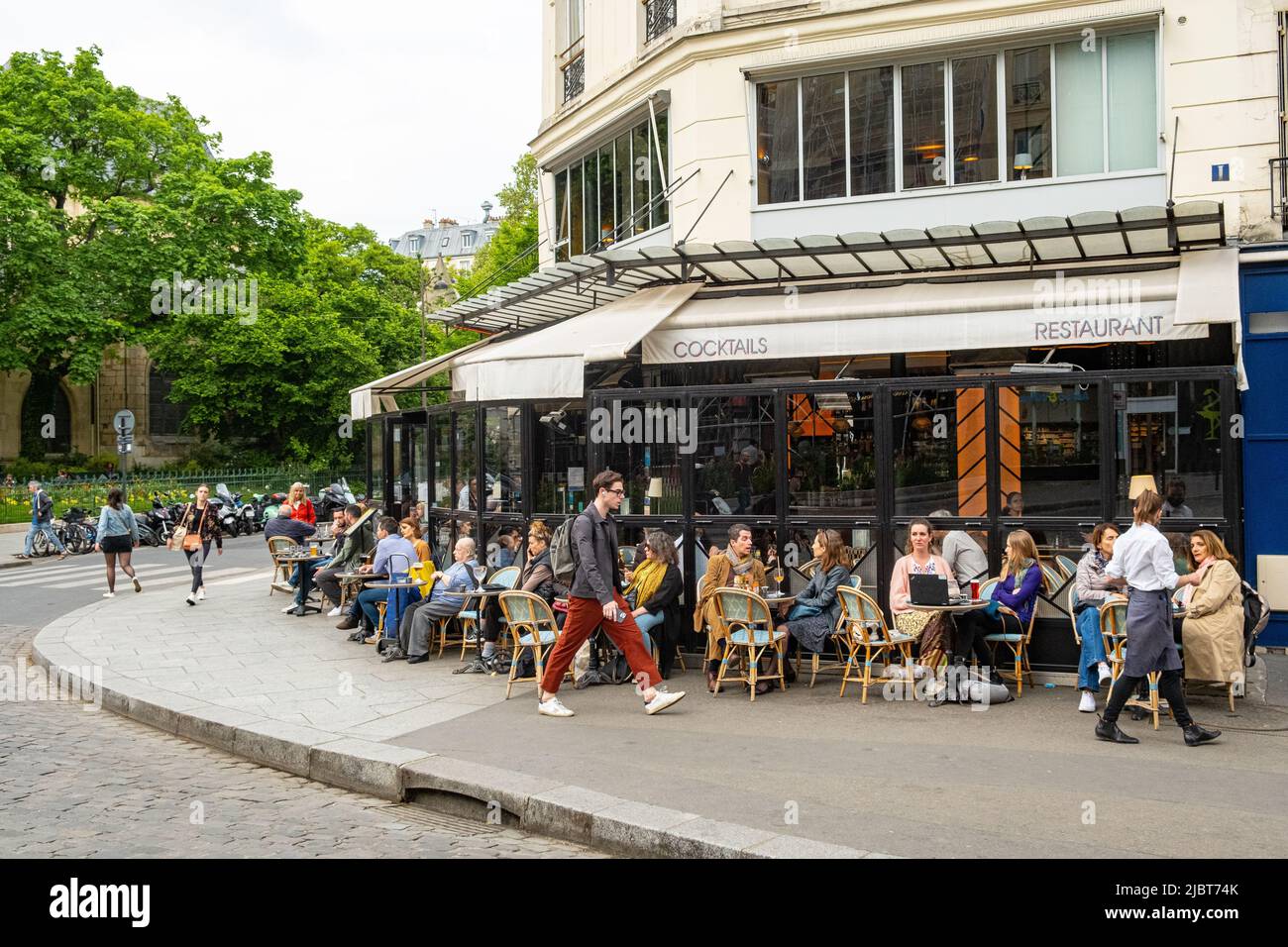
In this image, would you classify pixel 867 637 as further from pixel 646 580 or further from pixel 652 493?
pixel 652 493

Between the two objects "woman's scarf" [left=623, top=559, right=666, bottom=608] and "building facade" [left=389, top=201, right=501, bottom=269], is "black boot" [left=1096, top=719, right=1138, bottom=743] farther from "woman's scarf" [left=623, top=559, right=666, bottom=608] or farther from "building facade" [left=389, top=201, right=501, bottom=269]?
"building facade" [left=389, top=201, right=501, bottom=269]

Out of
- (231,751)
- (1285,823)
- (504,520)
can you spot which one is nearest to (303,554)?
(504,520)

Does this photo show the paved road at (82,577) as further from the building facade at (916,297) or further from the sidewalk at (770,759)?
the sidewalk at (770,759)

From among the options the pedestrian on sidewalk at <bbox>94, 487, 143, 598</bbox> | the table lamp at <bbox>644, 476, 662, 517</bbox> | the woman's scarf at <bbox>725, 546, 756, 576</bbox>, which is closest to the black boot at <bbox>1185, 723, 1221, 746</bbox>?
the woman's scarf at <bbox>725, 546, 756, 576</bbox>

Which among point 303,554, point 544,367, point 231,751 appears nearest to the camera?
point 231,751

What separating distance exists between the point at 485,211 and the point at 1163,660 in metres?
112

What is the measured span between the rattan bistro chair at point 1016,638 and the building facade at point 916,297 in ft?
1.03

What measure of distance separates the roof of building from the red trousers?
104811mm

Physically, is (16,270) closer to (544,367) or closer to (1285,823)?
(544,367)

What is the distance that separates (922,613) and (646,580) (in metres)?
2.45

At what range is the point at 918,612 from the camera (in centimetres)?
909

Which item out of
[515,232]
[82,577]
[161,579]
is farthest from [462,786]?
[515,232]

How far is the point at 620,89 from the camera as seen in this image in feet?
50.7

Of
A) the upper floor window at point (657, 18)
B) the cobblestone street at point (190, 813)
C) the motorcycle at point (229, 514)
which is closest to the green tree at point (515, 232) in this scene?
the motorcycle at point (229, 514)
